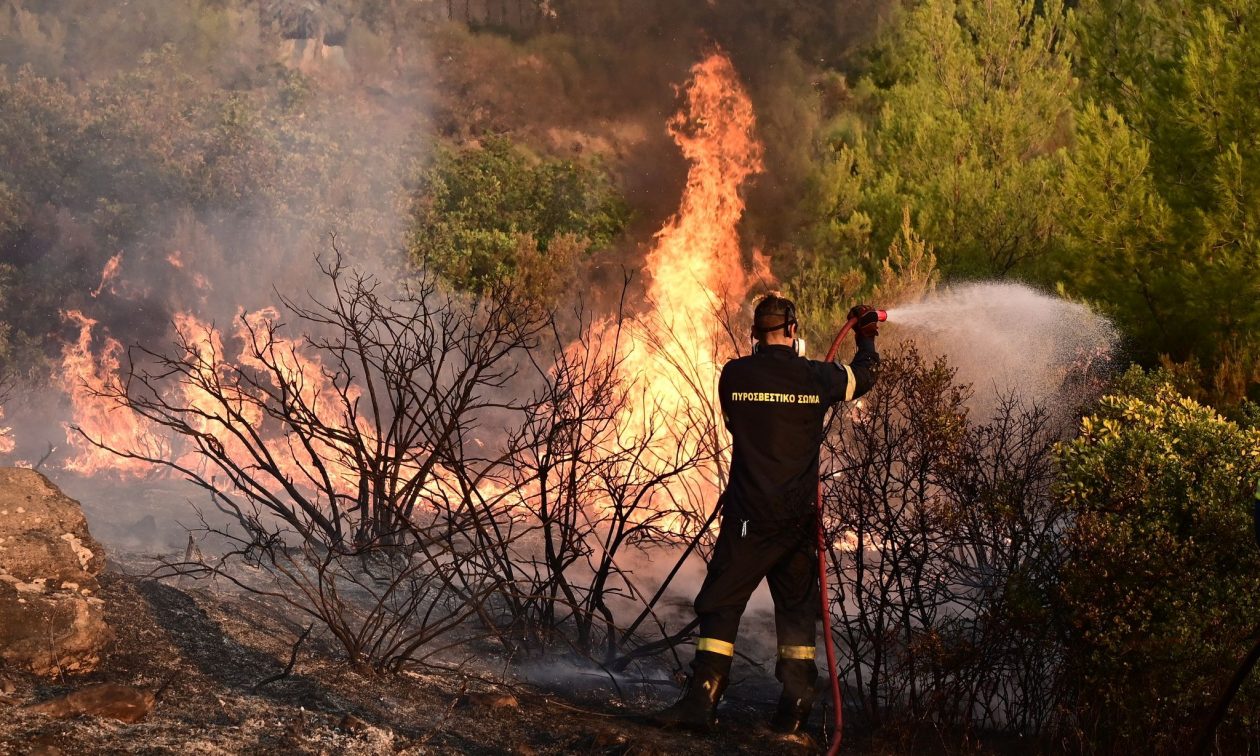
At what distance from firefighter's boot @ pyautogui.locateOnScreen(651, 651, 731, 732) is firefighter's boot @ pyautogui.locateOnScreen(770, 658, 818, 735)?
0.86 feet

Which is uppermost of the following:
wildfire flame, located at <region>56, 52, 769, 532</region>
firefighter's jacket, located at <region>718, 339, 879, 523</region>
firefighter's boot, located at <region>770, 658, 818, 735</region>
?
wildfire flame, located at <region>56, 52, 769, 532</region>

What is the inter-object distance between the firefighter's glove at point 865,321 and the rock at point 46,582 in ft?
11.2

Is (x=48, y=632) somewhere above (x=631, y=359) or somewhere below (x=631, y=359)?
below

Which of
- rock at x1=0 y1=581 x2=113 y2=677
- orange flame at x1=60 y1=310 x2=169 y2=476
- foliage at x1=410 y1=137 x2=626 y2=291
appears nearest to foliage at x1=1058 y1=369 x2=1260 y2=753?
rock at x1=0 y1=581 x2=113 y2=677

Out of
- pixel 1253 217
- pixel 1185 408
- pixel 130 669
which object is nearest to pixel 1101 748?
pixel 1185 408

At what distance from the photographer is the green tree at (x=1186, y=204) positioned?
37.9ft

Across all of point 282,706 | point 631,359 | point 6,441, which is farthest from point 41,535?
point 6,441

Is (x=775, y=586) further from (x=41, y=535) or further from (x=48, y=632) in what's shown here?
(x=41, y=535)

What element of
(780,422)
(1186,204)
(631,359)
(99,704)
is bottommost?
(99,704)

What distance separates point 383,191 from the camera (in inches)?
834

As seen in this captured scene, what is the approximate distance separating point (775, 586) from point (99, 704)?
108 inches

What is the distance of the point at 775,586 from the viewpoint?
18.2 feet

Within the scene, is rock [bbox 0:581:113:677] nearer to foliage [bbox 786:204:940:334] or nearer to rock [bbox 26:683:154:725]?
rock [bbox 26:683:154:725]

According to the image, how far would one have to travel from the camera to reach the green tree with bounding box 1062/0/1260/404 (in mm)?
11539
